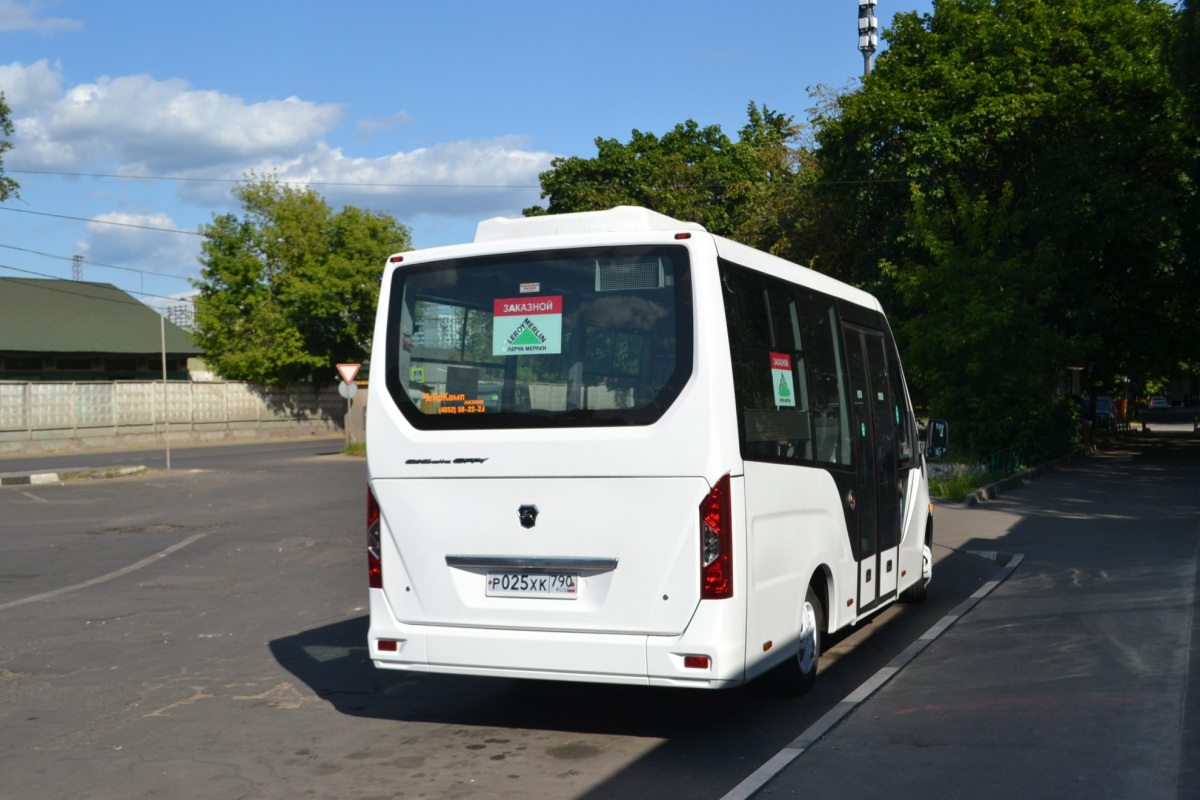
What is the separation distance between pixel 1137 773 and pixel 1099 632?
3.22m

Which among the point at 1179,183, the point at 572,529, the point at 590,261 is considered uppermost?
the point at 1179,183

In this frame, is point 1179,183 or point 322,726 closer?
point 322,726

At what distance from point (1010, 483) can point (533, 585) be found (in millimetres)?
17067

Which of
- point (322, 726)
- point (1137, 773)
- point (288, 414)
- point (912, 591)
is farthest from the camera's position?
point (288, 414)

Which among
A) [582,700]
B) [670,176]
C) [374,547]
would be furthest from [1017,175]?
[374,547]

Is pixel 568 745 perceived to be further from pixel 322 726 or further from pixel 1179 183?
pixel 1179 183

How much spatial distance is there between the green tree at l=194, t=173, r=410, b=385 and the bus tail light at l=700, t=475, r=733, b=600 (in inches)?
1709

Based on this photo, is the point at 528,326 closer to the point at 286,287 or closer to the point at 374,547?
the point at 374,547

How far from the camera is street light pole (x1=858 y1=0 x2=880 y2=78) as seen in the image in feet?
116

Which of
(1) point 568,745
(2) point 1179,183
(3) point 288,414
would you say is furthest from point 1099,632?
(3) point 288,414

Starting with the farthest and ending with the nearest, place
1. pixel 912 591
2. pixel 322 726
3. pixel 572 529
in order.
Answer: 1. pixel 912 591
2. pixel 322 726
3. pixel 572 529

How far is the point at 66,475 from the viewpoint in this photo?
2486cm

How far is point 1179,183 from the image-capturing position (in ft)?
86.4

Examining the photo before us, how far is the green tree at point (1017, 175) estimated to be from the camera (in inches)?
936
